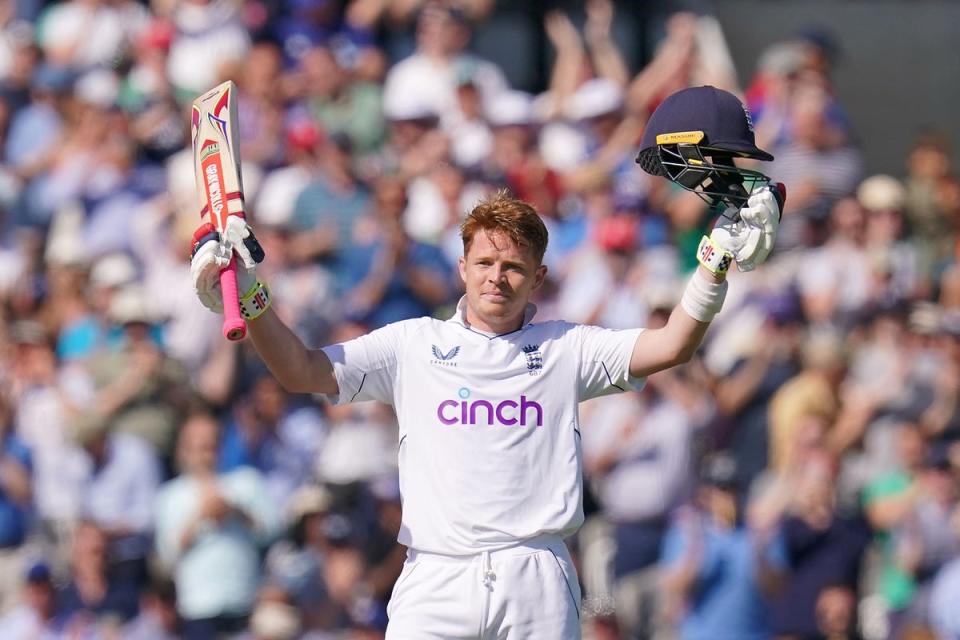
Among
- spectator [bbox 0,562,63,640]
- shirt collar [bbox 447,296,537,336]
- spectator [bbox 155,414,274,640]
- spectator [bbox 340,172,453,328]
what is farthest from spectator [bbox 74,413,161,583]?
shirt collar [bbox 447,296,537,336]

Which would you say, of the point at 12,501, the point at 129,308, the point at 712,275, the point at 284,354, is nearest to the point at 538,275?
the point at 712,275

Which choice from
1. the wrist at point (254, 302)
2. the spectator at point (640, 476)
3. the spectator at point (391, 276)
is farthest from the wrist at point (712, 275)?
the spectator at point (391, 276)

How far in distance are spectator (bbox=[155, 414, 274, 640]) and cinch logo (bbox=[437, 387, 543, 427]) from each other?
424 cm

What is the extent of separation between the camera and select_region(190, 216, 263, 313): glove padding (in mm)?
5535

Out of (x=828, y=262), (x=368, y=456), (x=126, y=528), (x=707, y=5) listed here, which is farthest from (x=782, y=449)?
(x=707, y=5)

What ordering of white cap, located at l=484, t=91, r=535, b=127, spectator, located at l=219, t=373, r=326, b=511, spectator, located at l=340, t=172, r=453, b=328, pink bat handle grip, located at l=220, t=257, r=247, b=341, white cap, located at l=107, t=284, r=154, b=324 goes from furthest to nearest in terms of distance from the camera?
A: white cap, located at l=484, t=91, r=535, b=127 → spectator, located at l=340, t=172, r=453, b=328 → white cap, located at l=107, t=284, r=154, b=324 → spectator, located at l=219, t=373, r=326, b=511 → pink bat handle grip, located at l=220, t=257, r=247, b=341

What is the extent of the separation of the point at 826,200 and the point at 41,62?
5485mm

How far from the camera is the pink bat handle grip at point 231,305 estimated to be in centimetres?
538

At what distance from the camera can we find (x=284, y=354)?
5.61 m

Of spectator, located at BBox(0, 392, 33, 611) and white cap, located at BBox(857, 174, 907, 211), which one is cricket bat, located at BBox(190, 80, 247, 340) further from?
white cap, located at BBox(857, 174, 907, 211)

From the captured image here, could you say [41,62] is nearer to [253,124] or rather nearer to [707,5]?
[253,124]

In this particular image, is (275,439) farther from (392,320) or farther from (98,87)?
(98,87)

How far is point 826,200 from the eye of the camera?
11609mm

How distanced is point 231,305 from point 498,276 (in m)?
0.84
